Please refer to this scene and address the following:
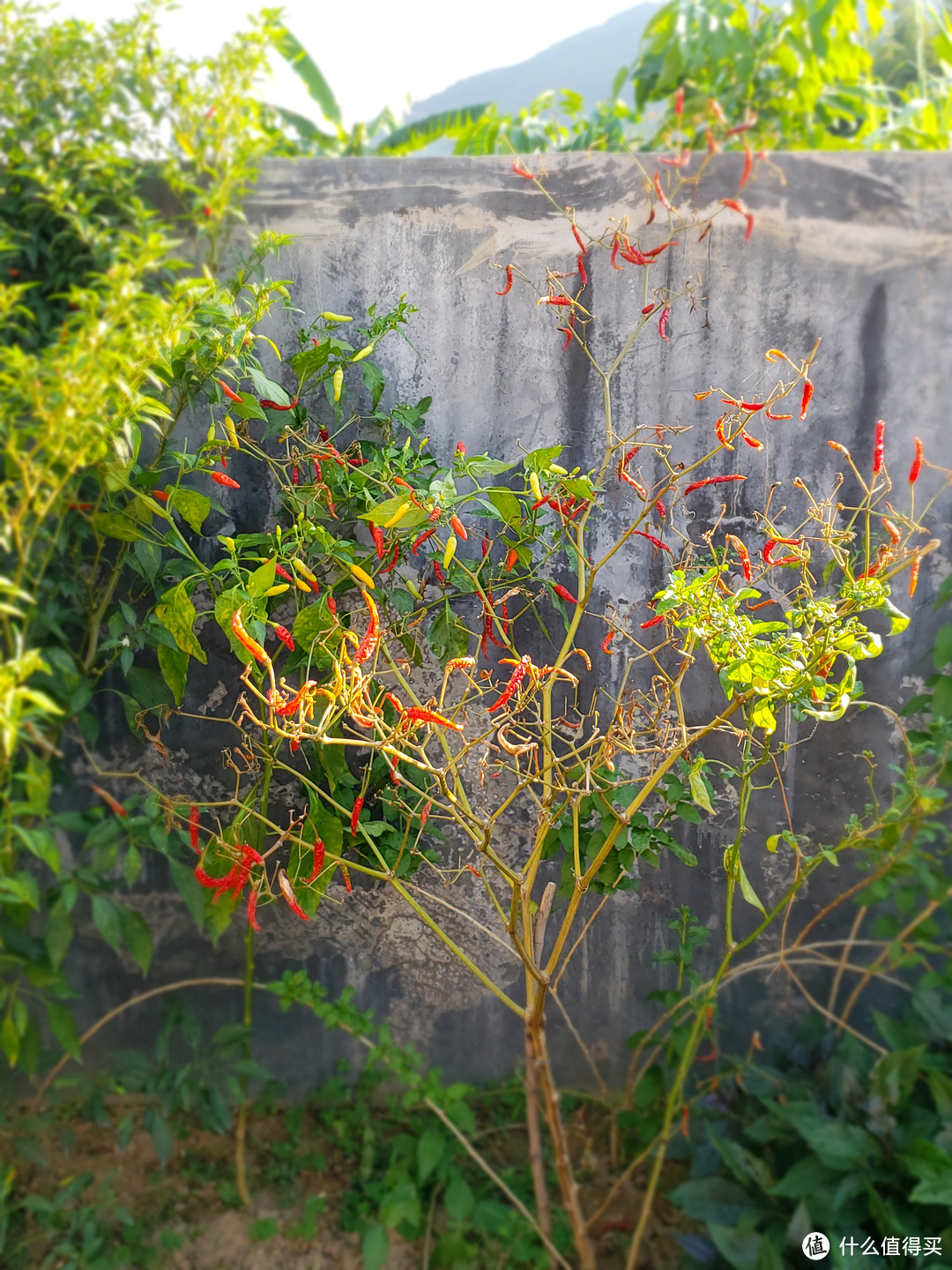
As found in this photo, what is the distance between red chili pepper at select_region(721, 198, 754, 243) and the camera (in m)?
1.70

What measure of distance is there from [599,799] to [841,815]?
28.8 inches

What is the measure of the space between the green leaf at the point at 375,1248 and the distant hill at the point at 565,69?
6.98 m

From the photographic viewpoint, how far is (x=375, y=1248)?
5.24 ft

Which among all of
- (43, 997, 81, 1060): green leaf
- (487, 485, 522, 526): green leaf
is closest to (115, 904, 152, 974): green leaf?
(43, 997, 81, 1060): green leaf

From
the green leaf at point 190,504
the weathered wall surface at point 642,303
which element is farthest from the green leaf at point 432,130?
the green leaf at point 190,504

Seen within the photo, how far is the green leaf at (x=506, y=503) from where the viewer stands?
4.54 ft

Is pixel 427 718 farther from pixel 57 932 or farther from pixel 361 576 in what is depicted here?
pixel 57 932

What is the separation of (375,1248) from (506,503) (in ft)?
5.02

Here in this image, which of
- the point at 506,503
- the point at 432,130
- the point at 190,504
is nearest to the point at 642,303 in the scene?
the point at 506,503

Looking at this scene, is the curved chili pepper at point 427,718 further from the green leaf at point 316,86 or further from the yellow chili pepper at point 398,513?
the green leaf at point 316,86

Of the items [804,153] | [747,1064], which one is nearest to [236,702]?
[747,1064]

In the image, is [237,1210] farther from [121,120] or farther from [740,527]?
[121,120]

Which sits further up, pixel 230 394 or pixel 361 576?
pixel 230 394

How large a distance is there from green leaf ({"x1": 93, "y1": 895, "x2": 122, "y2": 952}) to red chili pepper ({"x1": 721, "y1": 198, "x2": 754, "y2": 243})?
1.90m
